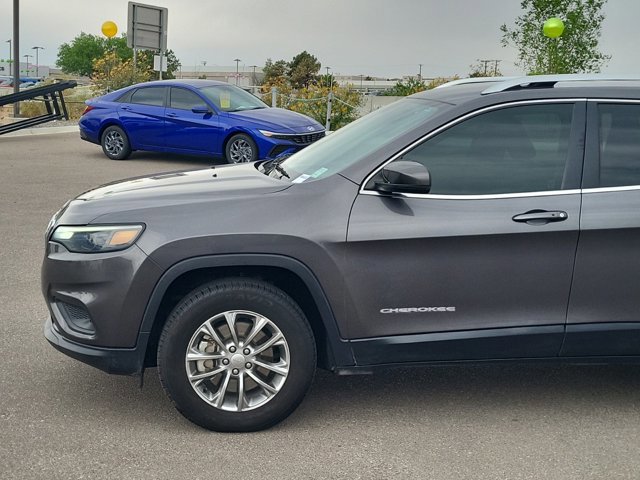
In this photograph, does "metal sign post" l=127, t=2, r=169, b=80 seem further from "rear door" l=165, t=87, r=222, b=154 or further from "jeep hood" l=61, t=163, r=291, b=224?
"jeep hood" l=61, t=163, r=291, b=224

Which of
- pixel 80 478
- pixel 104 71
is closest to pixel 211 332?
pixel 80 478

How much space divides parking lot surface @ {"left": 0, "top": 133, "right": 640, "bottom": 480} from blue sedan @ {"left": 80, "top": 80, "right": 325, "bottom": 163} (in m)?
8.63

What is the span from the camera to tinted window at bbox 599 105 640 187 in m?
3.97

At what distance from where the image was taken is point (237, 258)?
12.3 ft

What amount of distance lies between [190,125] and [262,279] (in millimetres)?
10840

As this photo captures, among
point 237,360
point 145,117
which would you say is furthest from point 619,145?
point 145,117

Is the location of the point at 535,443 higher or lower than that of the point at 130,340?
lower

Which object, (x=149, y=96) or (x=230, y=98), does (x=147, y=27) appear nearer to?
(x=149, y=96)

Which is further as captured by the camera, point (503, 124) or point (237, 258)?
point (503, 124)

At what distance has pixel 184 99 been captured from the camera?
1455 cm

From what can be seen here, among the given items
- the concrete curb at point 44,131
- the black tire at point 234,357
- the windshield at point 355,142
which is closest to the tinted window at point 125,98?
the concrete curb at point 44,131

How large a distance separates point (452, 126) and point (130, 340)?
1847 mm

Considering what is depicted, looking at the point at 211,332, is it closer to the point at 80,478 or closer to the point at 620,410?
the point at 80,478

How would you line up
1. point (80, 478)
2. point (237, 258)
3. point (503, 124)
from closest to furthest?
point (80, 478) → point (237, 258) → point (503, 124)
